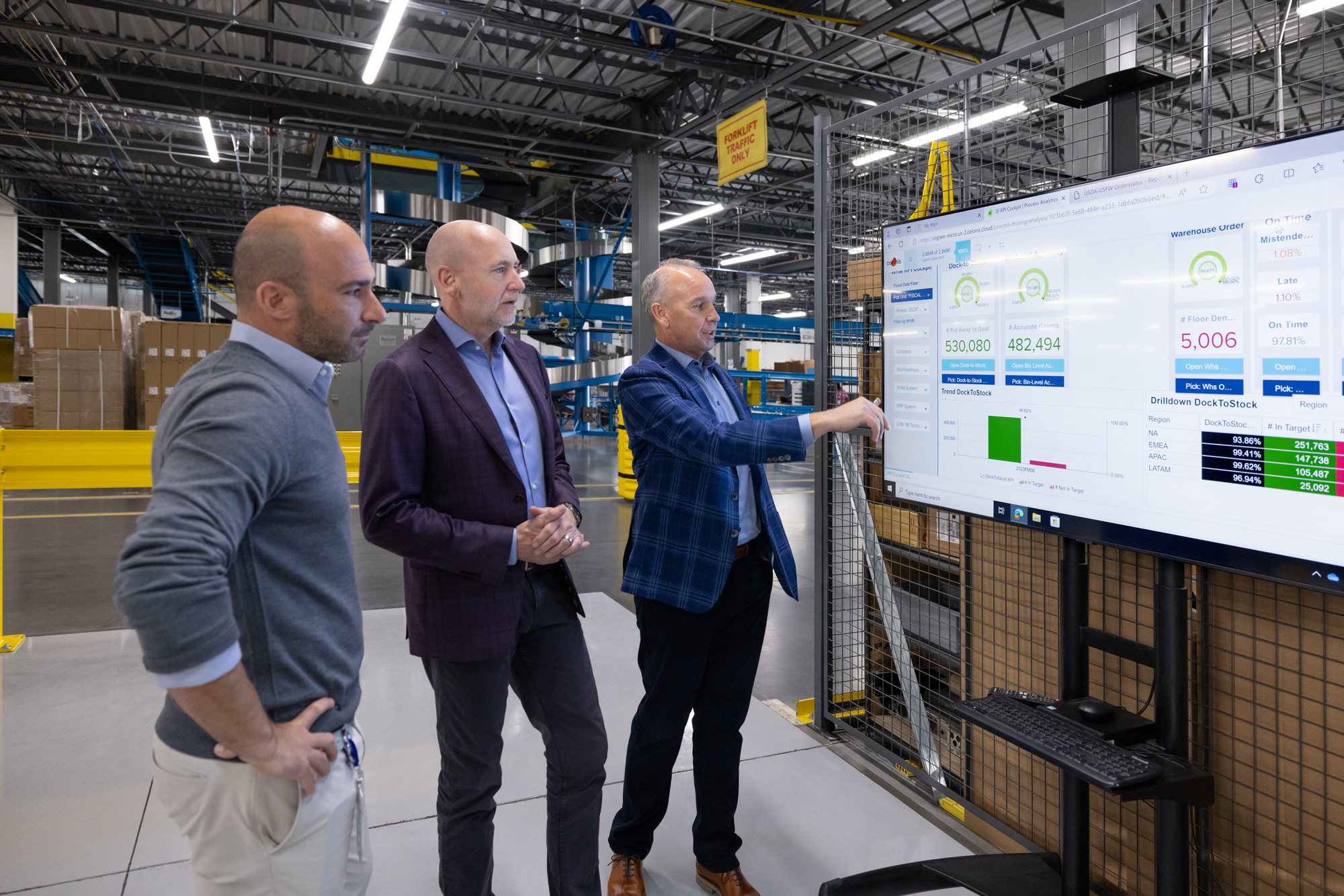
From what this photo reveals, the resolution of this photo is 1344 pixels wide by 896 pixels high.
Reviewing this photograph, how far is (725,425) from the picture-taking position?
2.01 meters

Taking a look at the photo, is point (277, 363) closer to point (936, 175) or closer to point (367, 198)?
point (936, 175)

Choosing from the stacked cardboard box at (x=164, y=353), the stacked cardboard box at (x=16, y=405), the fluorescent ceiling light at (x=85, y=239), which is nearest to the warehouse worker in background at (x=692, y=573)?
the stacked cardboard box at (x=164, y=353)

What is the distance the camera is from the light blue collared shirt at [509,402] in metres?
1.91

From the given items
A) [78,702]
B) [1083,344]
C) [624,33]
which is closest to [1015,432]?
[1083,344]

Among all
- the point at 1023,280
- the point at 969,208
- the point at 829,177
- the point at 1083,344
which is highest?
the point at 829,177

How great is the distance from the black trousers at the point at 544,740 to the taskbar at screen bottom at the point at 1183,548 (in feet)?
3.92

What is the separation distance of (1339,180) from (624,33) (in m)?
8.96

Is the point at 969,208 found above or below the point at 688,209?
below

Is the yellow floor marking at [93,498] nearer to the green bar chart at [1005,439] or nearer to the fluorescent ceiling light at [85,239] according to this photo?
the fluorescent ceiling light at [85,239]

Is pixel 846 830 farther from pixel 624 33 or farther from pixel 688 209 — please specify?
pixel 688 209

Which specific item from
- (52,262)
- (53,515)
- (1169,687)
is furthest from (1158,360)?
(52,262)

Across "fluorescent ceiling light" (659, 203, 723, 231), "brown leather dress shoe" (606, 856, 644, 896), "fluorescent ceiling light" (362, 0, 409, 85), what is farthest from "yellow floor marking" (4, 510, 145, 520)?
"fluorescent ceiling light" (659, 203, 723, 231)

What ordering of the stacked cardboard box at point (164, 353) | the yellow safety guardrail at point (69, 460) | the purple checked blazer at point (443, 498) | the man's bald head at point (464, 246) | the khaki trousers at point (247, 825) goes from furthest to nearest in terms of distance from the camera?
the stacked cardboard box at point (164, 353) → the yellow safety guardrail at point (69, 460) → the man's bald head at point (464, 246) → the purple checked blazer at point (443, 498) → the khaki trousers at point (247, 825)

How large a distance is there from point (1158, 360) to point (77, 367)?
6651 mm
